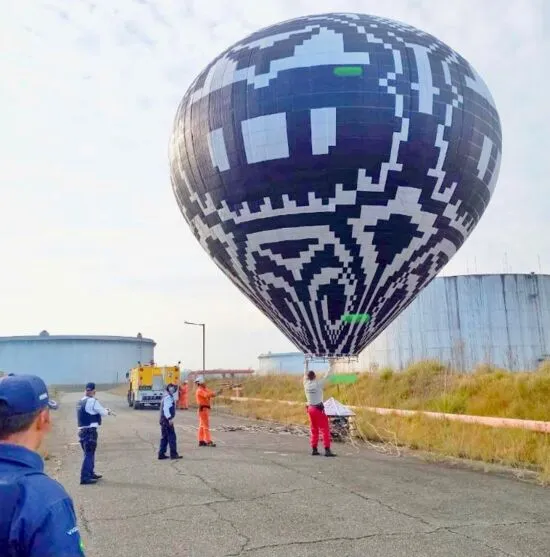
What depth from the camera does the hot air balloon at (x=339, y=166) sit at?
16.0 m

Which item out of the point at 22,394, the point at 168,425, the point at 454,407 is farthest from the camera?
the point at 454,407

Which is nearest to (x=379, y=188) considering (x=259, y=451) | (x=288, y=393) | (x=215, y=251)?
(x=215, y=251)

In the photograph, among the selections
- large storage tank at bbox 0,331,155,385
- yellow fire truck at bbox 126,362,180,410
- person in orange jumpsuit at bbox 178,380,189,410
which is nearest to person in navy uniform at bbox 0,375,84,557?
person in orange jumpsuit at bbox 178,380,189,410

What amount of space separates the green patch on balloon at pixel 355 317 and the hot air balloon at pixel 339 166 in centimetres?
3

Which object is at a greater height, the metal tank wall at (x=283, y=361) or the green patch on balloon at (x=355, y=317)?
the metal tank wall at (x=283, y=361)

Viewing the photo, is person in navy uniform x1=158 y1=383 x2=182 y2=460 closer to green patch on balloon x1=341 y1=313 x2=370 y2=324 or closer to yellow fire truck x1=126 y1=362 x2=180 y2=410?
green patch on balloon x1=341 y1=313 x2=370 y2=324

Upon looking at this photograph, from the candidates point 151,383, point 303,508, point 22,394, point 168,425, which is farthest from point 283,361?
point 22,394

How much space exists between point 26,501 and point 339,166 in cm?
1468

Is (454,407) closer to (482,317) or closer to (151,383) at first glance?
(482,317)

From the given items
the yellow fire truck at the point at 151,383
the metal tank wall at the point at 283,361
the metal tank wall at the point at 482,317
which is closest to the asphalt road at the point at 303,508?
the yellow fire truck at the point at 151,383

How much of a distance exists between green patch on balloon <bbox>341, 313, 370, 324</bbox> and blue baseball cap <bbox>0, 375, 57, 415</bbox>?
1475 cm

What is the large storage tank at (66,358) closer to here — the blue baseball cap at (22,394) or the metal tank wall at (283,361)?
the metal tank wall at (283,361)

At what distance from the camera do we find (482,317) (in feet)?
113

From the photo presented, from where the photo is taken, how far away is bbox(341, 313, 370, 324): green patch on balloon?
16.7 metres
